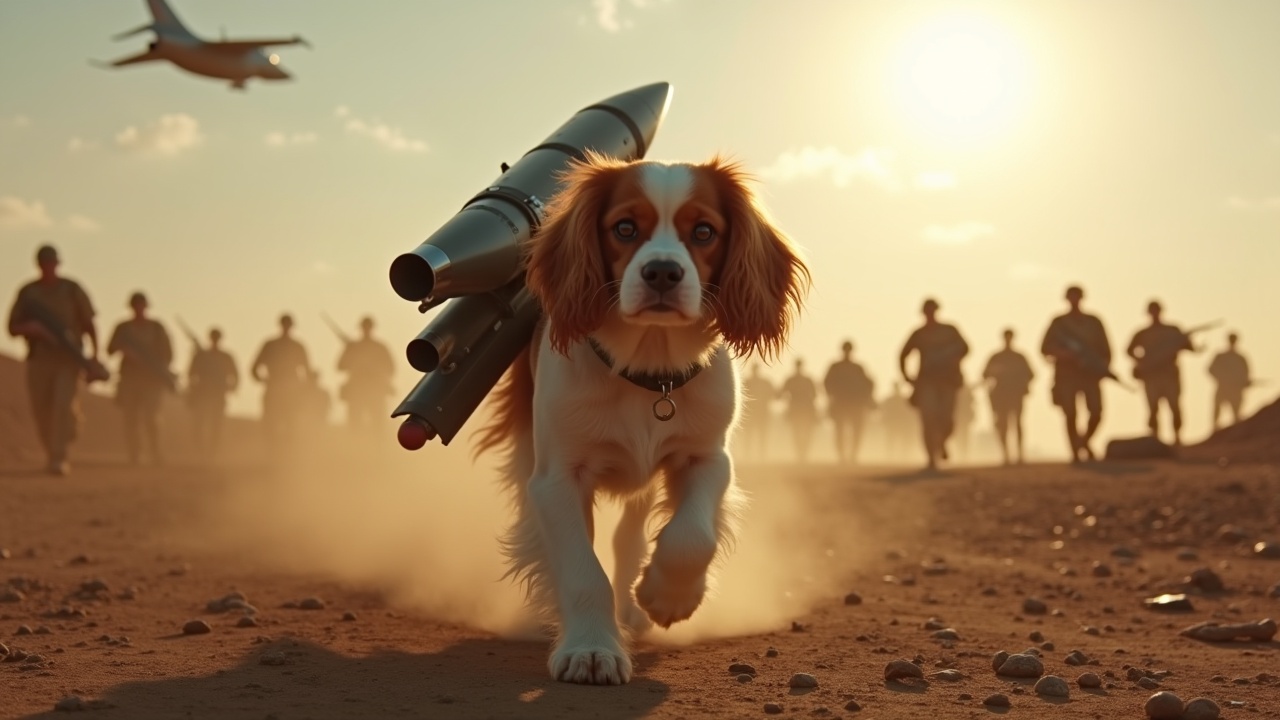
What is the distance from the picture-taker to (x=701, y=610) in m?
6.64

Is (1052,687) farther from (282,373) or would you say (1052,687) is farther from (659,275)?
(282,373)

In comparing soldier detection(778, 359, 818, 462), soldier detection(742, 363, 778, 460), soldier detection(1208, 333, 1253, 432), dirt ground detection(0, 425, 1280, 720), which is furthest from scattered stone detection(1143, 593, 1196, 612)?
soldier detection(778, 359, 818, 462)

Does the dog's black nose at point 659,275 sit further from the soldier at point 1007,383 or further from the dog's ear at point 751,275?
the soldier at point 1007,383

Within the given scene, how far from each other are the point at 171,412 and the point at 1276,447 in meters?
32.5

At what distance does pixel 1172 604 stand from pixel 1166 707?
3508mm

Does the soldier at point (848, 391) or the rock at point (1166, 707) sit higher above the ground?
the soldier at point (848, 391)

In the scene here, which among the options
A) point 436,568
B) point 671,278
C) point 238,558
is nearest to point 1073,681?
point 671,278

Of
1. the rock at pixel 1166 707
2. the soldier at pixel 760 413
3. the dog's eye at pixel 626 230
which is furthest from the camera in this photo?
the soldier at pixel 760 413

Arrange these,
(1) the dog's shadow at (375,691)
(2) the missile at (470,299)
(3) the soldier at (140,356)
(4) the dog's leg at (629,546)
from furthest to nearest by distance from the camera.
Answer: (3) the soldier at (140,356)
(4) the dog's leg at (629,546)
(2) the missile at (470,299)
(1) the dog's shadow at (375,691)

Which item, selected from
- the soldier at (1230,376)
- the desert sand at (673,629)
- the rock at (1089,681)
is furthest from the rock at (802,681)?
the soldier at (1230,376)

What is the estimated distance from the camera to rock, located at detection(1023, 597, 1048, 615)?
24.3 feet

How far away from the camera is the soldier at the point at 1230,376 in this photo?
105ft

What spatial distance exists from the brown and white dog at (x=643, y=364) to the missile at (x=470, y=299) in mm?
528

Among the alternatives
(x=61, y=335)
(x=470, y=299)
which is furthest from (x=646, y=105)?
(x=61, y=335)
